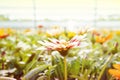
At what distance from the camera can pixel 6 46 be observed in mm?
939

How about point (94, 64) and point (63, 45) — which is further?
point (94, 64)

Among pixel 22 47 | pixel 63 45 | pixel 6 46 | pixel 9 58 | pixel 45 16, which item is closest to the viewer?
pixel 63 45

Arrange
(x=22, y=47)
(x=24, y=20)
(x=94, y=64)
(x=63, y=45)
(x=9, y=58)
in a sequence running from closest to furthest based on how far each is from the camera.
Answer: (x=63, y=45), (x=94, y=64), (x=9, y=58), (x=22, y=47), (x=24, y=20)

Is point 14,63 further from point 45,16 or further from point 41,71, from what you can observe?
point 45,16

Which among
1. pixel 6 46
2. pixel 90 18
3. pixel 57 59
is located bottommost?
pixel 90 18

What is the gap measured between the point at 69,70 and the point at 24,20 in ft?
11.9

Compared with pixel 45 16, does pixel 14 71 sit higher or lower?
higher

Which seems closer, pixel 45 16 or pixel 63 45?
pixel 63 45

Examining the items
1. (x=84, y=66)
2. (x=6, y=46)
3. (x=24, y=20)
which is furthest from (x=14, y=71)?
(x=24, y=20)

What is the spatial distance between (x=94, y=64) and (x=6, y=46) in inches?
17.5

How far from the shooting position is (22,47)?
31.0 inches

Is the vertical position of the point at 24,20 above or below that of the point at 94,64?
below

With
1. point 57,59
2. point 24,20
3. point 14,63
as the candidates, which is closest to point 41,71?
point 57,59

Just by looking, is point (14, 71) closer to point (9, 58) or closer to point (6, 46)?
point (9, 58)
